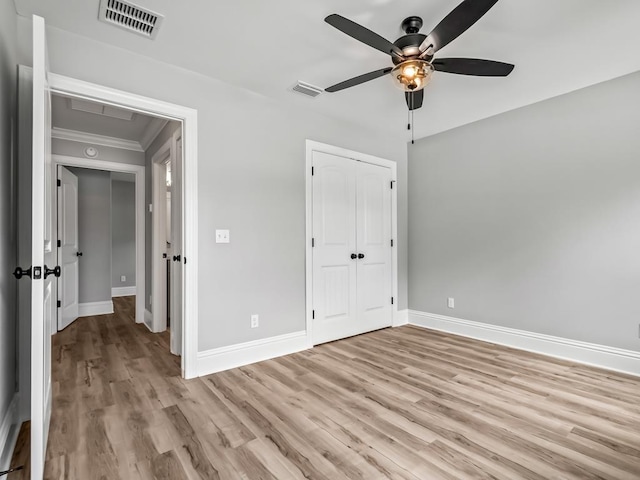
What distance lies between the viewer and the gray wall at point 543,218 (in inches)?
112

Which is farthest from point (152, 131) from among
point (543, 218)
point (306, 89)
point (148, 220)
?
point (543, 218)

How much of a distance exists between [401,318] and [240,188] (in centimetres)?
279

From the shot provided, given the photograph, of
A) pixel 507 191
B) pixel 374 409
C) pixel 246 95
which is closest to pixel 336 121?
pixel 246 95

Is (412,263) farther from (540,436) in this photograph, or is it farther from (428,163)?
(540,436)

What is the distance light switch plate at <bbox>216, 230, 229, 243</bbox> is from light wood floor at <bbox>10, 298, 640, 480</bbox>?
1136 mm

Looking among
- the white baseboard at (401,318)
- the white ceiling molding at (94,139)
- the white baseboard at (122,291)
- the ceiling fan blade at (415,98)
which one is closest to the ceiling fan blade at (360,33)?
the ceiling fan blade at (415,98)

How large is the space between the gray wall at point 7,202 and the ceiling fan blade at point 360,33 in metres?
1.69

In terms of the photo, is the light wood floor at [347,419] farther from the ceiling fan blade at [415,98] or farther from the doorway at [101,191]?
the ceiling fan blade at [415,98]

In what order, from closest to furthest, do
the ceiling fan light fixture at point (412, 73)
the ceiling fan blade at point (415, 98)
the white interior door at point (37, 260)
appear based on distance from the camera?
the white interior door at point (37, 260), the ceiling fan light fixture at point (412, 73), the ceiling fan blade at point (415, 98)

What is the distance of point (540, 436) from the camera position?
1.88 m

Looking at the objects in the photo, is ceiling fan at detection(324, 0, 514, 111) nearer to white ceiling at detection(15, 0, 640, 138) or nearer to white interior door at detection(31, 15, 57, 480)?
white ceiling at detection(15, 0, 640, 138)

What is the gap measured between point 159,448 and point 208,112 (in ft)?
8.08

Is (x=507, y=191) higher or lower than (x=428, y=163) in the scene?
lower

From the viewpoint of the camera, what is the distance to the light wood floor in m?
1.63
